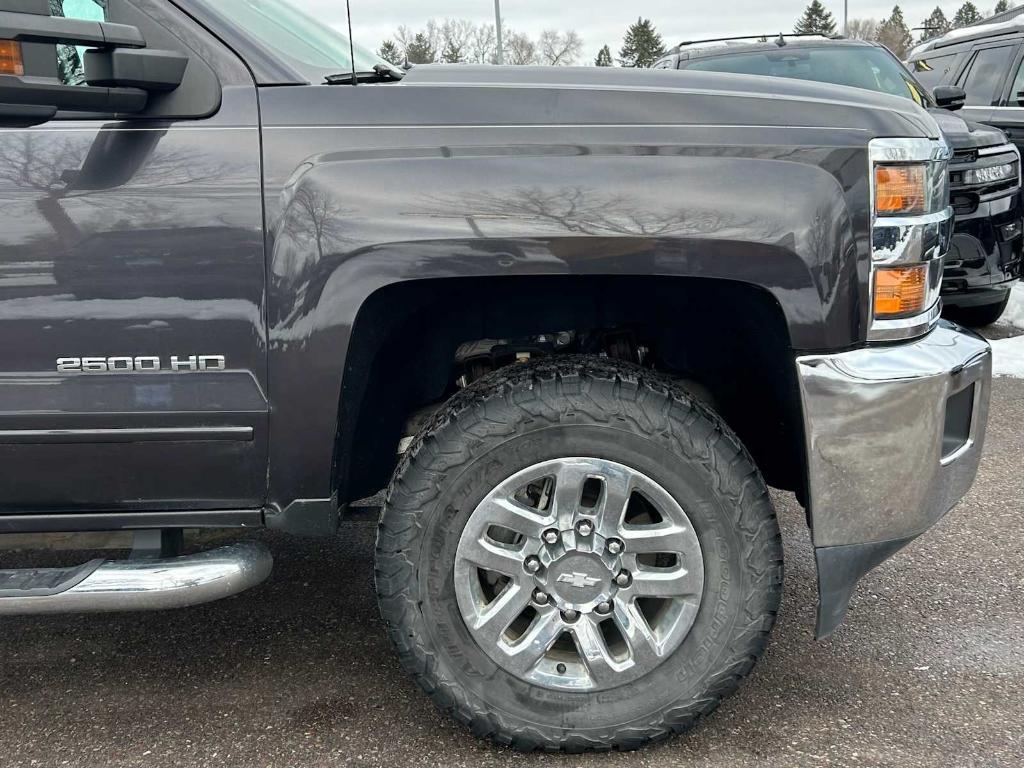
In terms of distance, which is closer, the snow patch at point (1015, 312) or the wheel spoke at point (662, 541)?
the wheel spoke at point (662, 541)

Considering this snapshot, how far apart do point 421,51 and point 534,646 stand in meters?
1.88

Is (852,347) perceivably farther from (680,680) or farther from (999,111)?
(999,111)

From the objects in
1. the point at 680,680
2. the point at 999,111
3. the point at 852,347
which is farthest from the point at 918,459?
the point at 999,111

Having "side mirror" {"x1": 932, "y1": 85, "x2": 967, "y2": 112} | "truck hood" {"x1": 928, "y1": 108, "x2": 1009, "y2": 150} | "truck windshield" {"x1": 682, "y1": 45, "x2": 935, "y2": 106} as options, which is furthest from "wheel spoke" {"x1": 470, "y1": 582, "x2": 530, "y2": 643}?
"side mirror" {"x1": 932, "y1": 85, "x2": 967, "y2": 112}

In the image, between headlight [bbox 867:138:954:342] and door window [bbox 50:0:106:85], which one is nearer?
headlight [bbox 867:138:954:342]

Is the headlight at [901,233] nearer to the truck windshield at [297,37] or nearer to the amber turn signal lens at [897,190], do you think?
the amber turn signal lens at [897,190]

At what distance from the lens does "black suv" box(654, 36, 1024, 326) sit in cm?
594

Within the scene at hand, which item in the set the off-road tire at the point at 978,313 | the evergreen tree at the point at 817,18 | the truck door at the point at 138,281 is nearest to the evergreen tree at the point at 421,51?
the truck door at the point at 138,281

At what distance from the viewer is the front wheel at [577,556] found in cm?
212

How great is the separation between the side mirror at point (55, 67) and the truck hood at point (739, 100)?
556 millimetres

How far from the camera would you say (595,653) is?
7.12 feet

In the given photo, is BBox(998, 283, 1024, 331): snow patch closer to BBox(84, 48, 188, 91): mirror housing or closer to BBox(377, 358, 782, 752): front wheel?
BBox(377, 358, 782, 752): front wheel

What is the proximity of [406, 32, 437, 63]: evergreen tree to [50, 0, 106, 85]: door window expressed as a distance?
97 cm

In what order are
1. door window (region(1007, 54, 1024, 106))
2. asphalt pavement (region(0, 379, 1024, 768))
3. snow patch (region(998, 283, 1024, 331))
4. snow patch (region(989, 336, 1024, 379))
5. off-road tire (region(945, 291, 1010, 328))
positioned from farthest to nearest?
door window (region(1007, 54, 1024, 106))
snow patch (region(998, 283, 1024, 331))
off-road tire (region(945, 291, 1010, 328))
snow patch (region(989, 336, 1024, 379))
asphalt pavement (region(0, 379, 1024, 768))
